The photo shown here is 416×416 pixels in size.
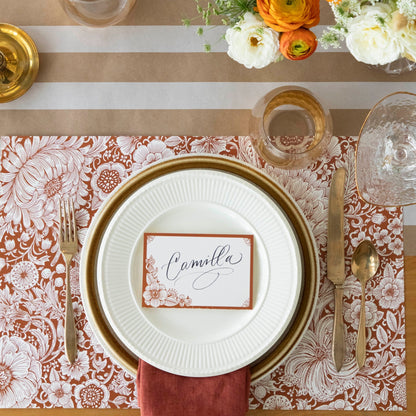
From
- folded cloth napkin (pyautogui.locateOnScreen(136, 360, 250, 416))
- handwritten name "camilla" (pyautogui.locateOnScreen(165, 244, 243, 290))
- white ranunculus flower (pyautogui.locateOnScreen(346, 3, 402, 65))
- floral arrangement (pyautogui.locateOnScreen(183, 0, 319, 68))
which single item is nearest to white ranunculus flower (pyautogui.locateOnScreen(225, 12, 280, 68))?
floral arrangement (pyautogui.locateOnScreen(183, 0, 319, 68))

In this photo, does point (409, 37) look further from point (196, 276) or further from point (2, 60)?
point (2, 60)

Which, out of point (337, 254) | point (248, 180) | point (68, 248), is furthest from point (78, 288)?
point (337, 254)

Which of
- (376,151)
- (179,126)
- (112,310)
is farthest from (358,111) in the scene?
(112,310)

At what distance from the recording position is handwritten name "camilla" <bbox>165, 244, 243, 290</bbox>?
844mm

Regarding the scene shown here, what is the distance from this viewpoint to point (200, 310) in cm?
85

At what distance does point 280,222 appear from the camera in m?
0.82

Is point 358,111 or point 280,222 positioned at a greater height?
point 358,111

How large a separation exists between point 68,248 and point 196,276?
9.8 inches

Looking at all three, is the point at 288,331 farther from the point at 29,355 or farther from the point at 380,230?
the point at 29,355

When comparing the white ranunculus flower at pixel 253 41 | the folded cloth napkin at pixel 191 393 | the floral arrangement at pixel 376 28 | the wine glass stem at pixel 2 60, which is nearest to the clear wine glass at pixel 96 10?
the wine glass stem at pixel 2 60

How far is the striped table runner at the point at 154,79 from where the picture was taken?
3.01ft

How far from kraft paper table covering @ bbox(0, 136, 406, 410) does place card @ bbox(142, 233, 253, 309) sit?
146mm

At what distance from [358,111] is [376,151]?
0.34ft

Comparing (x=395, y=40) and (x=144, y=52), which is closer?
(x=395, y=40)
